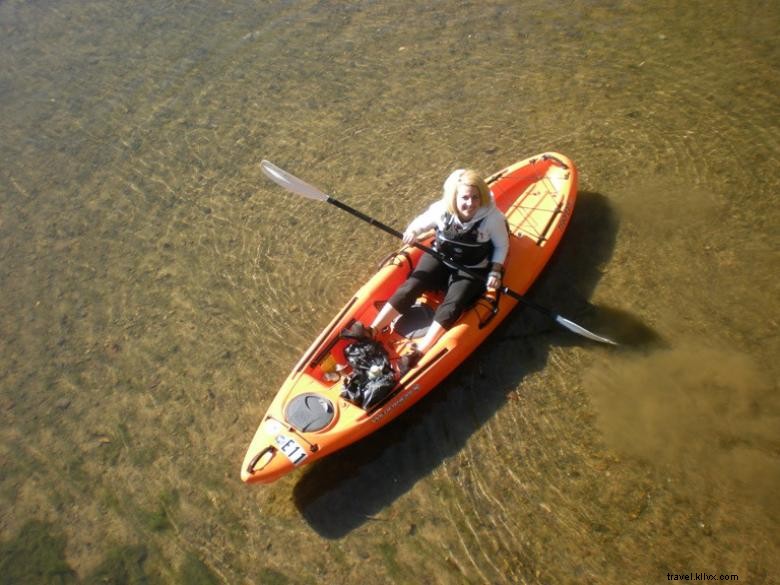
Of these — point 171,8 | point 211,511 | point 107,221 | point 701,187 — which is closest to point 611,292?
point 701,187

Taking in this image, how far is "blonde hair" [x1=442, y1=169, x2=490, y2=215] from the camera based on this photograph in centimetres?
559

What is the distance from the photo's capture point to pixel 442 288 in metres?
6.29

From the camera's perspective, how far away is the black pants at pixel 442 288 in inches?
233

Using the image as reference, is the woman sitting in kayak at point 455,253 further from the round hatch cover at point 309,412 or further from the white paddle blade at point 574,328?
the round hatch cover at point 309,412

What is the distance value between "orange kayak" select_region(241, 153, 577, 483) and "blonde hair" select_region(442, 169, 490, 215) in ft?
2.99

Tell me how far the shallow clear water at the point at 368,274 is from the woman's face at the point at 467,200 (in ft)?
4.60

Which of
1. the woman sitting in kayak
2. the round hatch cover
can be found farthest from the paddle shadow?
the woman sitting in kayak

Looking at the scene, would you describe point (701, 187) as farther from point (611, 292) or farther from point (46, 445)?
point (46, 445)

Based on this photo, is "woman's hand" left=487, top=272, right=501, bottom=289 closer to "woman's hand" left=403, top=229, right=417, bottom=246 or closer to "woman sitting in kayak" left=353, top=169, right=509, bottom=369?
"woman sitting in kayak" left=353, top=169, right=509, bottom=369

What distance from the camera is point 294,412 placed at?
224 inches

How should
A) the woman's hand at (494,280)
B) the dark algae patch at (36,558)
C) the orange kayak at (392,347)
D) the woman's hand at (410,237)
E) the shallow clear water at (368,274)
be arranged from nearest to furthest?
1. the shallow clear water at (368,274)
2. the orange kayak at (392,347)
3. the dark algae patch at (36,558)
4. the woman's hand at (494,280)
5. the woman's hand at (410,237)

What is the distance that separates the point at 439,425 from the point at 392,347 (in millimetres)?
859

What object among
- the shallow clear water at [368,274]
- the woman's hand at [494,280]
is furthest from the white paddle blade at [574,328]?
the woman's hand at [494,280]

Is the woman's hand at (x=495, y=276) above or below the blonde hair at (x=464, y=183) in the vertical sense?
A: below
